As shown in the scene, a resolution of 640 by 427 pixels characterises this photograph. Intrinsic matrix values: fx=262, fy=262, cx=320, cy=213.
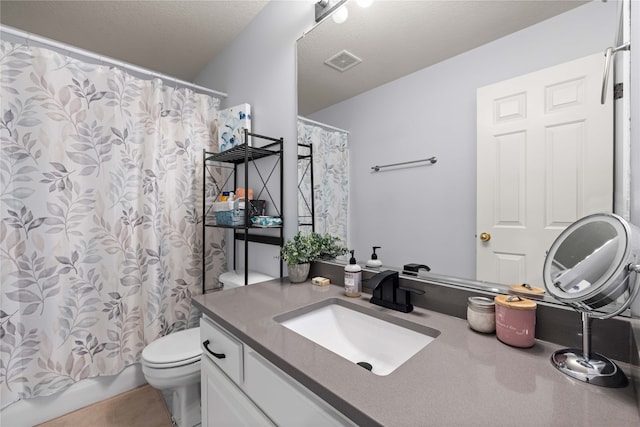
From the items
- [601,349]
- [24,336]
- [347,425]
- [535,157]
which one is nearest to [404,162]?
[535,157]

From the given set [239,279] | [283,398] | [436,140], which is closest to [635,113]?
[436,140]

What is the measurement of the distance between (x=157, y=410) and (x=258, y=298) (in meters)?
1.18

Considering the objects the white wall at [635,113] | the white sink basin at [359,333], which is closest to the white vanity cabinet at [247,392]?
the white sink basin at [359,333]

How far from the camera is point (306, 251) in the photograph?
49.4 inches

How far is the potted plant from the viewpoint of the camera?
124 centimetres

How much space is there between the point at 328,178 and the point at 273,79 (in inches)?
30.1

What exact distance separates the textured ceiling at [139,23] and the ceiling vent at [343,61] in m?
0.78

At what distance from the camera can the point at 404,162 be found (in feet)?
3.20

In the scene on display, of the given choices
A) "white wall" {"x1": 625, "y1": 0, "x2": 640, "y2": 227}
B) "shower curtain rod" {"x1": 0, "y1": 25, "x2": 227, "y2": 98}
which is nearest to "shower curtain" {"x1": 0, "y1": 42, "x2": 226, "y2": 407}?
"shower curtain rod" {"x1": 0, "y1": 25, "x2": 227, "y2": 98}

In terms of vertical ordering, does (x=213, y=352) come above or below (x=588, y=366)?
below

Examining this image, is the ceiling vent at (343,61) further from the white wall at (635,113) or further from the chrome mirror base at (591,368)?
the chrome mirror base at (591,368)

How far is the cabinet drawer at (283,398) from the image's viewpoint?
1.72 feet

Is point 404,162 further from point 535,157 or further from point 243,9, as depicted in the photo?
point 243,9

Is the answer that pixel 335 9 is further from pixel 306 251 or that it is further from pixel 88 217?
pixel 88 217
